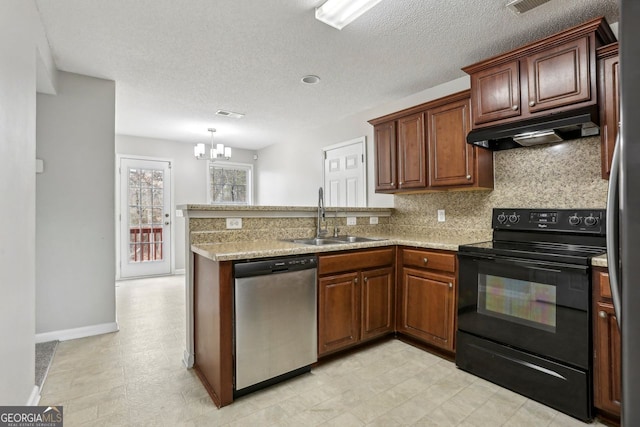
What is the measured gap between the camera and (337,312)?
96.0 inches

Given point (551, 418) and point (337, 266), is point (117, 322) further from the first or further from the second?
point (551, 418)

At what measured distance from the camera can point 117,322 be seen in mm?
3373

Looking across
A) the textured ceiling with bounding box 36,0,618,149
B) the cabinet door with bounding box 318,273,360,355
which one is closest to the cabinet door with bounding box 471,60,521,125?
the textured ceiling with bounding box 36,0,618,149

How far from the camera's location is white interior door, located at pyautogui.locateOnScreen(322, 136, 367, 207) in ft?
14.2

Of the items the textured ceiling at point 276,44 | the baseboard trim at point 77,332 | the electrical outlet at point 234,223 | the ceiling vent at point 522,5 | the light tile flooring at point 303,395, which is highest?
the textured ceiling at point 276,44

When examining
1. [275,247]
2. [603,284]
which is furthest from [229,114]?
[603,284]

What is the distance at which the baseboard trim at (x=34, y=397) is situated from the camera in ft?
6.02

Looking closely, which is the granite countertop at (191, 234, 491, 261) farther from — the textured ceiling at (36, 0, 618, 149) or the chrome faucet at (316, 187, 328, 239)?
the textured ceiling at (36, 0, 618, 149)

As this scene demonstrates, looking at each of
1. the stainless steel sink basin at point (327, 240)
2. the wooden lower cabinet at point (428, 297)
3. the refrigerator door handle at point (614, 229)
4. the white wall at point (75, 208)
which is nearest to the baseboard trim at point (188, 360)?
the stainless steel sink basin at point (327, 240)

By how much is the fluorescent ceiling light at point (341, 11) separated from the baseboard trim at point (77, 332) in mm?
3333

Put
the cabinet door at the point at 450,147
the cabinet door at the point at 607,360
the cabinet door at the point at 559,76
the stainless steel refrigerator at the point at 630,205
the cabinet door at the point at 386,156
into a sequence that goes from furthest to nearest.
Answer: the cabinet door at the point at 386,156 → the cabinet door at the point at 450,147 → the cabinet door at the point at 559,76 → the cabinet door at the point at 607,360 → the stainless steel refrigerator at the point at 630,205

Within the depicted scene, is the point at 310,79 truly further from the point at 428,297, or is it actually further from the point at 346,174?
the point at 428,297

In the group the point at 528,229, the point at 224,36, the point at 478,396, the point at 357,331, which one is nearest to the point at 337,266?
the point at 357,331

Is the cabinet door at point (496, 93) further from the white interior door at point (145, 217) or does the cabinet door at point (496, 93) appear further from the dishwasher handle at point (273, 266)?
the white interior door at point (145, 217)
